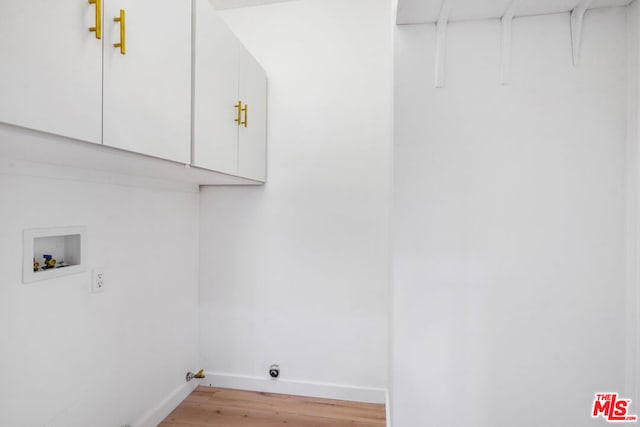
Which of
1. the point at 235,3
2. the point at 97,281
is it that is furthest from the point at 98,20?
the point at 235,3

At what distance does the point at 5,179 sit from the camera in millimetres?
1082

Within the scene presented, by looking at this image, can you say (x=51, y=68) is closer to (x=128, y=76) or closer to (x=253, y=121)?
(x=128, y=76)

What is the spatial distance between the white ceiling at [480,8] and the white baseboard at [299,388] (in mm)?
2046

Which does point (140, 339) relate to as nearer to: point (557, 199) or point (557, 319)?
point (557, 319)

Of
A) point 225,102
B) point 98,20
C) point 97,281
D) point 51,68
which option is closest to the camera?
point 51,68

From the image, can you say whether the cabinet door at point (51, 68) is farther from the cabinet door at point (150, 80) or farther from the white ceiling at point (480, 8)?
the white ceiling at point (480, 8)

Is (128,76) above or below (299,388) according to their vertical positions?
above

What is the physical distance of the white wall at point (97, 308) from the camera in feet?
3.66

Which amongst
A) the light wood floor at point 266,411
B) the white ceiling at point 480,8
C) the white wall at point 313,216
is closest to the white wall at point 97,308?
the light wood floor at point 266,411

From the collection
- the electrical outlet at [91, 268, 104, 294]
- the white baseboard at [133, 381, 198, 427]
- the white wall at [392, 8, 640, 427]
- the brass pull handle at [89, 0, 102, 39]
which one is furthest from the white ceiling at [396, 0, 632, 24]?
the white baseboard at [133, 381, 198, 427]

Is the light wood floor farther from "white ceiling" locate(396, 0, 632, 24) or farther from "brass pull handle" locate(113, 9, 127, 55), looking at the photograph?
"white ceiling" locate(396, 0, 632, 24)

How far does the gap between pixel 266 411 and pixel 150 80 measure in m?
1.88

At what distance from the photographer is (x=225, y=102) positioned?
1567mm

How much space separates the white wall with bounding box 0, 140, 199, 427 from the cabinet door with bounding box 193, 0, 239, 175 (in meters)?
0.52
